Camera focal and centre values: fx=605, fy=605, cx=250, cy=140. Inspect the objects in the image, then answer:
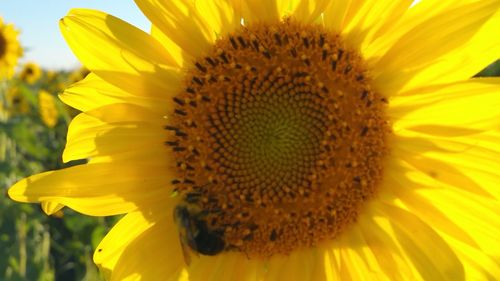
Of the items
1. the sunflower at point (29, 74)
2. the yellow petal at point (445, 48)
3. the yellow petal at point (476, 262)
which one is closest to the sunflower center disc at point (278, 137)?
the yellow petal at point (445, 48)

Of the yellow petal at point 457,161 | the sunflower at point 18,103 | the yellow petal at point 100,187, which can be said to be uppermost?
the sunflower at point 18,103

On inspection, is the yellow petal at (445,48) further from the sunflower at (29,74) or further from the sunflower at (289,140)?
the sunflower at (29,74)

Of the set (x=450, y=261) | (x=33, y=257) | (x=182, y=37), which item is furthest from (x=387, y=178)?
(x=33, y=257)

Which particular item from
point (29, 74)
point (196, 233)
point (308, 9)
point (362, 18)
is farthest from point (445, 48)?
point (29, 74)

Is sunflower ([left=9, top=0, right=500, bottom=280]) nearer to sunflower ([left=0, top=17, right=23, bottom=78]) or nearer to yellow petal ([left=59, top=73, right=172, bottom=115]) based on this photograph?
yellow petal ([left=59, top=73, right=172, bottom=115])

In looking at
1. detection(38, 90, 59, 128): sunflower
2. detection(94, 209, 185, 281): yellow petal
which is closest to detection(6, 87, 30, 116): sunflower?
detection(38, 90, 59, 128): sunflower

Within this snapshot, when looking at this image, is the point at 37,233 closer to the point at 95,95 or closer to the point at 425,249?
the point at 95,95
